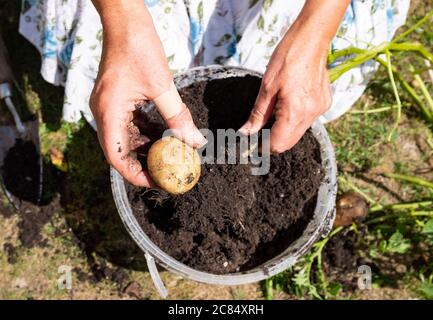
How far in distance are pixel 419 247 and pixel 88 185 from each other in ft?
4.16

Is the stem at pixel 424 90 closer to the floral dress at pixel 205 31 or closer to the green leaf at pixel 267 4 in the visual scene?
the floral dress at pixel 205 31

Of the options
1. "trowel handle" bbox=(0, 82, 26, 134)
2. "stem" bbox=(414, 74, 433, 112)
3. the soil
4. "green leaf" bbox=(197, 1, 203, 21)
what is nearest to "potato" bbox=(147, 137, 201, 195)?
the soil

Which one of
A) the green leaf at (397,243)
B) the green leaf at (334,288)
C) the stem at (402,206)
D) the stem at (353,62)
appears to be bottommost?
the green leaf at (334,288)

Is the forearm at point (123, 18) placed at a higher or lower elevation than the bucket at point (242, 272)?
higher

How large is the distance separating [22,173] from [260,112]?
3.45 ft

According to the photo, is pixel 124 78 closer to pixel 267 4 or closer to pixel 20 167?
pixel 267 4

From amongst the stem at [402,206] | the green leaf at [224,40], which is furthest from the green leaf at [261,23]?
A: the stem at [402,206]

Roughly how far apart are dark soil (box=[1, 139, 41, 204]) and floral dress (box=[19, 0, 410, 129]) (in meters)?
0.26

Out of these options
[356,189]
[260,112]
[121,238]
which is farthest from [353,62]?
[121,238]

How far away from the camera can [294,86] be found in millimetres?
1182

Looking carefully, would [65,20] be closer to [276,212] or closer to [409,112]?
[276,212]

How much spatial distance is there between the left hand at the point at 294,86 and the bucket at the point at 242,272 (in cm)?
26

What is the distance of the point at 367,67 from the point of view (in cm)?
175

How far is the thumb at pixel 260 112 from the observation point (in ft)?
4.00
